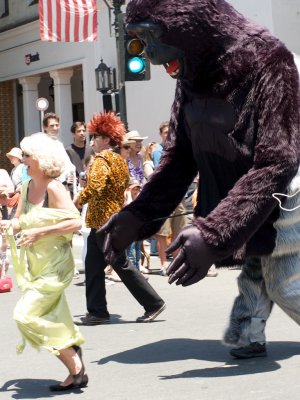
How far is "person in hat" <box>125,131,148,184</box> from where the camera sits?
12.8 meters

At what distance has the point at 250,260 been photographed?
666cm

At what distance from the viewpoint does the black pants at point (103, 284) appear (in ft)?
29.1

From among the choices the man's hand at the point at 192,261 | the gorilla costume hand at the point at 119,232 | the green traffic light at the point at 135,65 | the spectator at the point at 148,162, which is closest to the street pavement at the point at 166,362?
the gorilla costume hand at the point at 119,232

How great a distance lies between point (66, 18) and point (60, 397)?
15.3 m

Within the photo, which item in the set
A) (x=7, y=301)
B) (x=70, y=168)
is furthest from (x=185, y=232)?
(x=70, y=168)

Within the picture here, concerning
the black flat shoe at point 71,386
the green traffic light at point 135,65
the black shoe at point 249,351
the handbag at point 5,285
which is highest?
the green traffic light at point 135,65

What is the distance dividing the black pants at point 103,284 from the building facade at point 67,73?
40.8ft

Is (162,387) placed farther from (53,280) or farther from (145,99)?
(145,99)

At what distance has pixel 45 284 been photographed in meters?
6.43

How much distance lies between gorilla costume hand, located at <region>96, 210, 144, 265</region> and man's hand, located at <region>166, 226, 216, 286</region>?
0.81 metres

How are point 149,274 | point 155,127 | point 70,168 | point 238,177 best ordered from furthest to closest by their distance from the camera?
point 155,127, point 70,168, point 149,274, point 238,177

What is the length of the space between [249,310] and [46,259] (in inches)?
52.3

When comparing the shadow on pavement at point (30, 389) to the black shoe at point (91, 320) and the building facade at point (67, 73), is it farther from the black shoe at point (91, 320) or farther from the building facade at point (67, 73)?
the building facade at point (67, 73)

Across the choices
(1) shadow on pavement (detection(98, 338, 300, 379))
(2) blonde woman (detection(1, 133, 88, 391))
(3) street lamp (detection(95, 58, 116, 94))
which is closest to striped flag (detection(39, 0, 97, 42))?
(3) street lamp (detection(95, 58, 116, 94))
